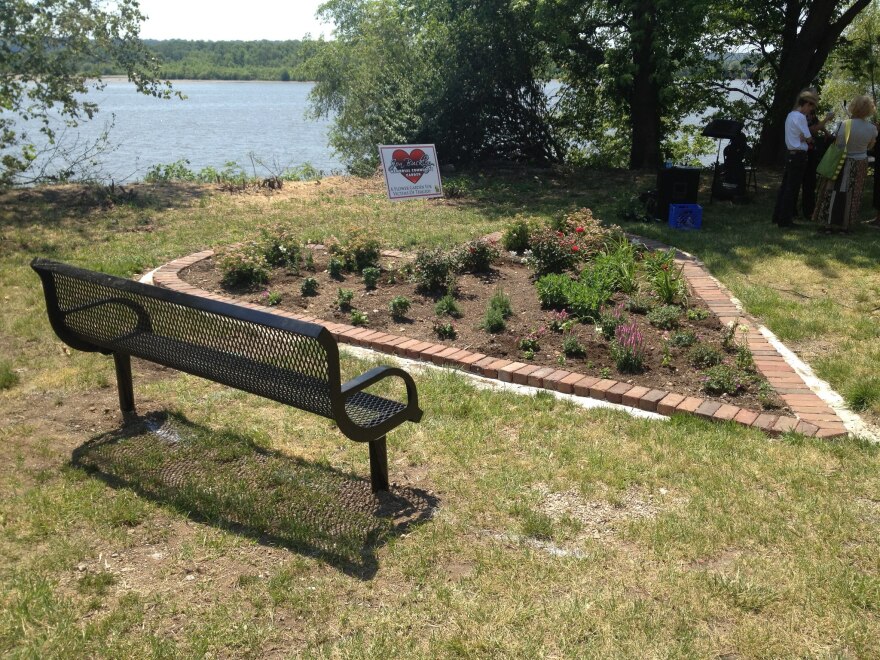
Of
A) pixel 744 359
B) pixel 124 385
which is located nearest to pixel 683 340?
pixel 744 359

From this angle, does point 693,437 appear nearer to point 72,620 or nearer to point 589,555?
point 589,555

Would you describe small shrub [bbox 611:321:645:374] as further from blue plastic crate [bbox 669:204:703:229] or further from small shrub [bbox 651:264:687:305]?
blue plastic crate [bbox 669:204:703:229]

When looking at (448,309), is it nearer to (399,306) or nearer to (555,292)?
(399,306)

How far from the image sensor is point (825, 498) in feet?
11.8

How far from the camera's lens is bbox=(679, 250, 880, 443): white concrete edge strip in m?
4.47

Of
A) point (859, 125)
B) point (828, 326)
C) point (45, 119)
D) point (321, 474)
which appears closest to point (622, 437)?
point (321, 474)

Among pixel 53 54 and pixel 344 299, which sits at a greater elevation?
pixel 53 54

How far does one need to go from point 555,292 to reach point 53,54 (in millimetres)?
9698

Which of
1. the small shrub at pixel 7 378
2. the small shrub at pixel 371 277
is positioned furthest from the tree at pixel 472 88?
the small shrub at pixel 7 378

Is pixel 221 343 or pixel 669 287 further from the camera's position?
pixel 669 287

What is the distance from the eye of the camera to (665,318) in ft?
19.6

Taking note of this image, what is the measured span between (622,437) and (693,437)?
38 centimetres

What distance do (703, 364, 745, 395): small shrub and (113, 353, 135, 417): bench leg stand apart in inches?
138

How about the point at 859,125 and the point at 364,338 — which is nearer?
the point at 364,338
